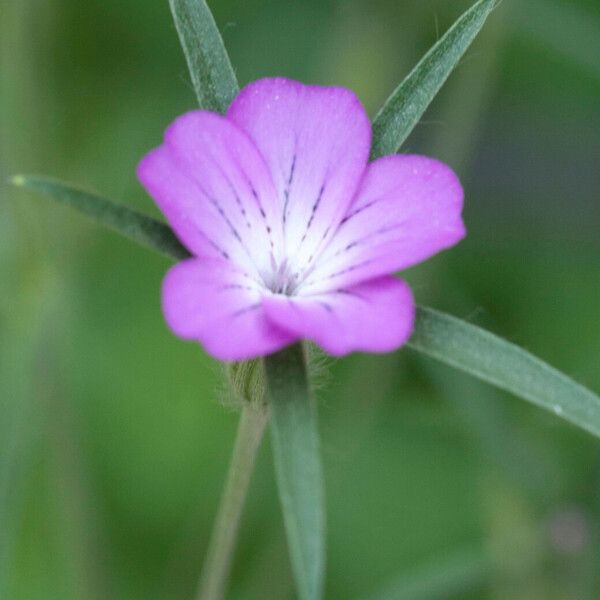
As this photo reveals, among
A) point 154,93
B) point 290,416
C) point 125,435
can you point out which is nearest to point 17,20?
point 154,93

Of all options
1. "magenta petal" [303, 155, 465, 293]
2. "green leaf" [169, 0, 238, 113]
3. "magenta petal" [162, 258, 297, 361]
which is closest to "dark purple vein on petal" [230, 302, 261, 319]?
"magenta petal" [162, 258, 297, 361]

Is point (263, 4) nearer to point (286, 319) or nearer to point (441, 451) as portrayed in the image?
point (441, 451)

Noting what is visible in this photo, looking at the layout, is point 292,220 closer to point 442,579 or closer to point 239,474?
point 239,474

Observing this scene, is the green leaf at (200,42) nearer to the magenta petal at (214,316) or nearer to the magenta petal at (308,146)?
the magenta petal at (308,146)

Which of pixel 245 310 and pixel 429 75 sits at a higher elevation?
pixel 429 75

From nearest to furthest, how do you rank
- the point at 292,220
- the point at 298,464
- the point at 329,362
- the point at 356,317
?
the point at 298,464 < the point at 356,317 < the point at 292,220 < the point at 329,362

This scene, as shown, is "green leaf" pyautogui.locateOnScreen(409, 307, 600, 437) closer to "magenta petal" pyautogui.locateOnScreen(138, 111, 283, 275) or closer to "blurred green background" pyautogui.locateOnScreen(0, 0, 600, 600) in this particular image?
"magenta petal" pyautogui.locateOnScreen(138, 111, 283, 275)

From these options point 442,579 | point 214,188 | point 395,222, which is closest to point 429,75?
point 395,222
